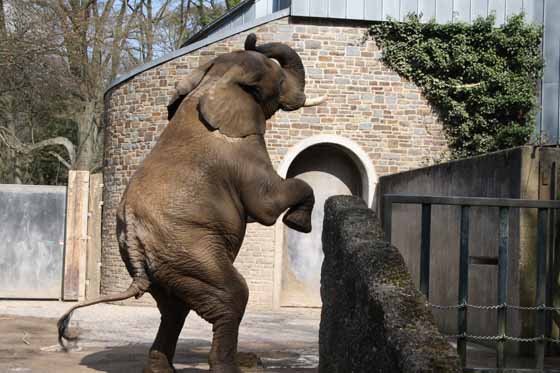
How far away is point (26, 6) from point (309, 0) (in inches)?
454

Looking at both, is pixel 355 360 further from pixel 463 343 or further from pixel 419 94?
pixel 419 94

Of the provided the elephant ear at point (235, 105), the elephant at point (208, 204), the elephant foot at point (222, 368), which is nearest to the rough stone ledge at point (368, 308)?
the elephant at point (208, 204)

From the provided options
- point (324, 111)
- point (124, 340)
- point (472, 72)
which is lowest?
point (124, 340)

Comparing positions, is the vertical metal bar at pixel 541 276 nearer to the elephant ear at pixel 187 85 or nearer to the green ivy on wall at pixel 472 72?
the elephant ear at pixel 187 85

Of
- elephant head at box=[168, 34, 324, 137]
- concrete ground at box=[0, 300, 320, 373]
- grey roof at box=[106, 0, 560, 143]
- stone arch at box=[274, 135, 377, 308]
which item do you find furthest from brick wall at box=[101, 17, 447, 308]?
elephant head at box=[168, 34, 324, 137]

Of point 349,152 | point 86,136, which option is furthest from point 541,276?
point 86,136

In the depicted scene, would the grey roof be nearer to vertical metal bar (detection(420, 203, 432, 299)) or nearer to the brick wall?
the brick wall

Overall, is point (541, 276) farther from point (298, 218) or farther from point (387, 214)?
point (298, 218)

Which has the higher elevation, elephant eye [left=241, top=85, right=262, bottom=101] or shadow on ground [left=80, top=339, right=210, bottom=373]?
elephant eye [left=241, top=85, right=262, bottom=101]

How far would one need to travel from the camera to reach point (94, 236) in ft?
56.9

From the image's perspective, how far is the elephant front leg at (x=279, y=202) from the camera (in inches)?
231

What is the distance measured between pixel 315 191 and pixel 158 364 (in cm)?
1165

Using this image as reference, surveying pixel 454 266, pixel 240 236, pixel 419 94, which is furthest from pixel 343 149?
pixel 240 236

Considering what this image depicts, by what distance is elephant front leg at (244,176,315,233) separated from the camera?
5.86m
